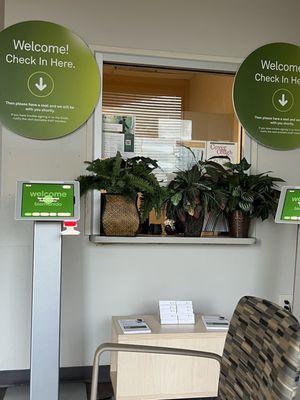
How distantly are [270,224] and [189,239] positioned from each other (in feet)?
2.49

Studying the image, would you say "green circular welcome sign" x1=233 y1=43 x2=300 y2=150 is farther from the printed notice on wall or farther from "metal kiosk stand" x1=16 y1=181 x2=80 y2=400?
"metal kiosk stand" x1=16 y1=181 x2=80 y2=400

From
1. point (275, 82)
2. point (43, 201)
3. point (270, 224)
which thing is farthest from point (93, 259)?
point (275, 82)

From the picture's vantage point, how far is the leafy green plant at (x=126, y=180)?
8.49 ft

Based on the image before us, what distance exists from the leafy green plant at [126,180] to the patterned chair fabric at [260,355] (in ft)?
4.44

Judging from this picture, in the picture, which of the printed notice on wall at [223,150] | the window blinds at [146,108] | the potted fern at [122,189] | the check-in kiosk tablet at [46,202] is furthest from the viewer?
the printed notice on wall at [223,150]

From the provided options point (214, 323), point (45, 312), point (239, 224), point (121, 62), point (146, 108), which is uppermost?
point (121, 62)

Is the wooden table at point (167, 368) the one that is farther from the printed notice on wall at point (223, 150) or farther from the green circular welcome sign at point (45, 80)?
the green circular welcome sign at point (45, 80)

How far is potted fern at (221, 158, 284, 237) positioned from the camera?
2795 mm

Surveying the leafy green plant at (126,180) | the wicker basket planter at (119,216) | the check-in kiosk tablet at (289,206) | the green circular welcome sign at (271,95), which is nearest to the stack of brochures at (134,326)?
the wicker basket planter at (119,216)

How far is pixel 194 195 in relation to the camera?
2.71 meters

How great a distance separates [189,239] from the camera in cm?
282

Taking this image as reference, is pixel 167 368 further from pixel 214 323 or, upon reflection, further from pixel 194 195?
pixel 194 195

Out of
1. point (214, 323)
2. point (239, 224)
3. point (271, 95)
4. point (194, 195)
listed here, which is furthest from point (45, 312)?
point (271, 95)

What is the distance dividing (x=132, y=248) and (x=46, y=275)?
3.01ft
